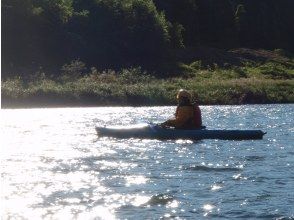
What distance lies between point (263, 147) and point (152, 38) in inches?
1833

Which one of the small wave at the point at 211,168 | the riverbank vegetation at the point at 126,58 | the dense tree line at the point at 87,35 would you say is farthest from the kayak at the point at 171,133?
the dense tree line at the point at 87,35

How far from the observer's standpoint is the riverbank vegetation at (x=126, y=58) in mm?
55819

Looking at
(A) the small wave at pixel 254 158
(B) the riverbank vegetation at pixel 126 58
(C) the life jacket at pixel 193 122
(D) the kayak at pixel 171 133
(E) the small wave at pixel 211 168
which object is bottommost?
(E) the small wave at pixel 211 168

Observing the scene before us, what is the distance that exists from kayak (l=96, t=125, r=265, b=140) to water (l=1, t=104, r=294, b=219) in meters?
0.24

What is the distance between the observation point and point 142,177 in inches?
795

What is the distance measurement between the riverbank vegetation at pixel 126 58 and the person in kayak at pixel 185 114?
81.3 ft

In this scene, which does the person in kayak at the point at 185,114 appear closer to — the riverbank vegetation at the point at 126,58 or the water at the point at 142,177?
the water at the point at 142,177

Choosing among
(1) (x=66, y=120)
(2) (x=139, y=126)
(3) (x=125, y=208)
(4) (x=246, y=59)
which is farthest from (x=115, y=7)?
(3) (x=125, y=208)

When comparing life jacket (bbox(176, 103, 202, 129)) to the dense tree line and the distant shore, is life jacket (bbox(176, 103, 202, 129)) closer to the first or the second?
the distant shore

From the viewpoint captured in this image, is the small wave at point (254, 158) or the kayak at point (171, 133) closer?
the small wave at point (254, 158)

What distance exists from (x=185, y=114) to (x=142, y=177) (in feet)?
26.6

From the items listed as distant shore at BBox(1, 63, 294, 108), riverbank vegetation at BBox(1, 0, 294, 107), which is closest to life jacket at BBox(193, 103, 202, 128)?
distant shore at BBox(1, 63, 294, 108)

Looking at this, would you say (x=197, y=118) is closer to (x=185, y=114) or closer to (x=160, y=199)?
(x=185, y=114)

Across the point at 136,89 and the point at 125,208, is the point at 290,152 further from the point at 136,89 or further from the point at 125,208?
the point at 136,89
